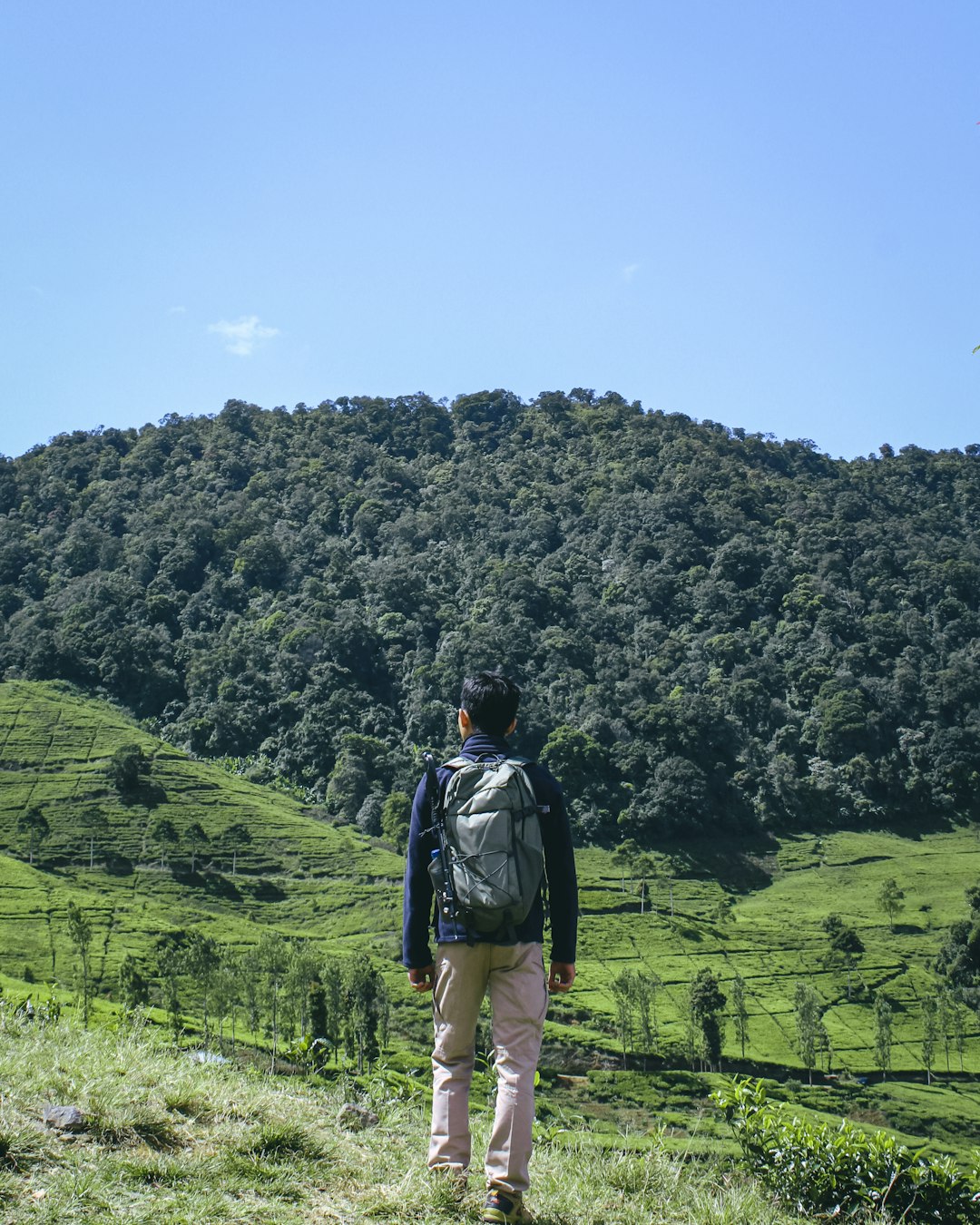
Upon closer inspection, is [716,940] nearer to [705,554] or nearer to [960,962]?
[960,962]

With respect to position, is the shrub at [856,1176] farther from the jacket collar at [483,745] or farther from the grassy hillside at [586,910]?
the grassy hillside at [586,910]

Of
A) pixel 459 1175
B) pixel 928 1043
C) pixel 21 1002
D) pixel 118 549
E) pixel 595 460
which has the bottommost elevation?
pixel 928 1043

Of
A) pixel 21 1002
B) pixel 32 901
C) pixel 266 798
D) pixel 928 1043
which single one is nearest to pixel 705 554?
pixel 266 798

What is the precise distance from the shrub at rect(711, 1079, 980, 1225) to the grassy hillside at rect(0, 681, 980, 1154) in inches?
1407

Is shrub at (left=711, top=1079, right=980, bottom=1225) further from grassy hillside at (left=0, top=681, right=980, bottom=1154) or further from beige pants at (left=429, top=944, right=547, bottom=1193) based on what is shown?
grassy hillside at (left=0, top=681, right=980, bottom=1154)

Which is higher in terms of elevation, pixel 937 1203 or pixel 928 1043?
pixel 937 1203

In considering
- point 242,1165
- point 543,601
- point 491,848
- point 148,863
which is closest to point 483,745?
point 491,848

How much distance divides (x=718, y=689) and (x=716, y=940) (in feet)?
123

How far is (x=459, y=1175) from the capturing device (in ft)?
12.6

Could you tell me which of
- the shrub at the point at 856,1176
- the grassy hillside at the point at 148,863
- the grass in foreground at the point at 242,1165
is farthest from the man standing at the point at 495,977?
the grassy hillside at the point at 148,863

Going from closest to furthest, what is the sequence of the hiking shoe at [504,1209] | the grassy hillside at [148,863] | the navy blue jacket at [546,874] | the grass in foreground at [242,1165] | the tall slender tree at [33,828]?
the grass in foreground at [242,1165]
the hiking shoe at [504,1209]
the navy blue jacket at [546,874]
the grassy hillside at [148,863]
the tall slender tree at [33,828]

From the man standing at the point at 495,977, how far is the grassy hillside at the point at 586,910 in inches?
1429

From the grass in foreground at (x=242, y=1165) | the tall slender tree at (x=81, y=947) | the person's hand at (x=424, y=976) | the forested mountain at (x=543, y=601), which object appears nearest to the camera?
the grass in foreground at (x=242, y=1165)

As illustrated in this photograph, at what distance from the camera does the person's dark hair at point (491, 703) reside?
4348mm
